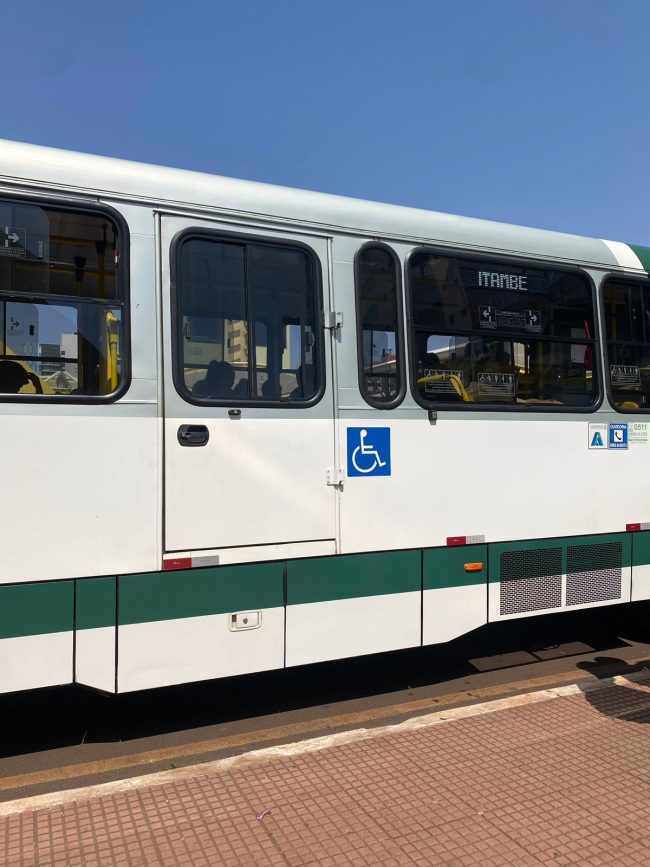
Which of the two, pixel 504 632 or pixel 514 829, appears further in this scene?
pixel 504 632

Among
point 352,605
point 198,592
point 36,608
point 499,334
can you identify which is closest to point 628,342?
point 499,334

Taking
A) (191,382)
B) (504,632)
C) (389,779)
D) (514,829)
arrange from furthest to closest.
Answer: (504,632) → (191,382) → (389,779) → (514,829)

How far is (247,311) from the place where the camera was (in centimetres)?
425

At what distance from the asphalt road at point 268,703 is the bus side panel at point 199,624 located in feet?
1.80

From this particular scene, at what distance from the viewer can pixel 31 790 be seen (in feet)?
12.1

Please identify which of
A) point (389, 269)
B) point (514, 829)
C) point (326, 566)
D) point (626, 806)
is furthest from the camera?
point (389, 269)

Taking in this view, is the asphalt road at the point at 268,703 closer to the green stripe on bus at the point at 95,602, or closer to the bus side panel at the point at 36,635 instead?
the bus side panel at the point at 36,635

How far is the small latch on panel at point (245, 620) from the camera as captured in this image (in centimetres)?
410

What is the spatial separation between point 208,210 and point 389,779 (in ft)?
11.2

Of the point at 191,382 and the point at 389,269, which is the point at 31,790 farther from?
the point at 389,269

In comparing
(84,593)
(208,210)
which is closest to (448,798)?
(84,593)

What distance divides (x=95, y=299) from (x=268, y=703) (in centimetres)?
304

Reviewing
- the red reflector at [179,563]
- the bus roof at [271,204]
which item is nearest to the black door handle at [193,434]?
the red reflector at [179,563]

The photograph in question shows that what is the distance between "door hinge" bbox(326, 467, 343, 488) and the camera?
173 inches
